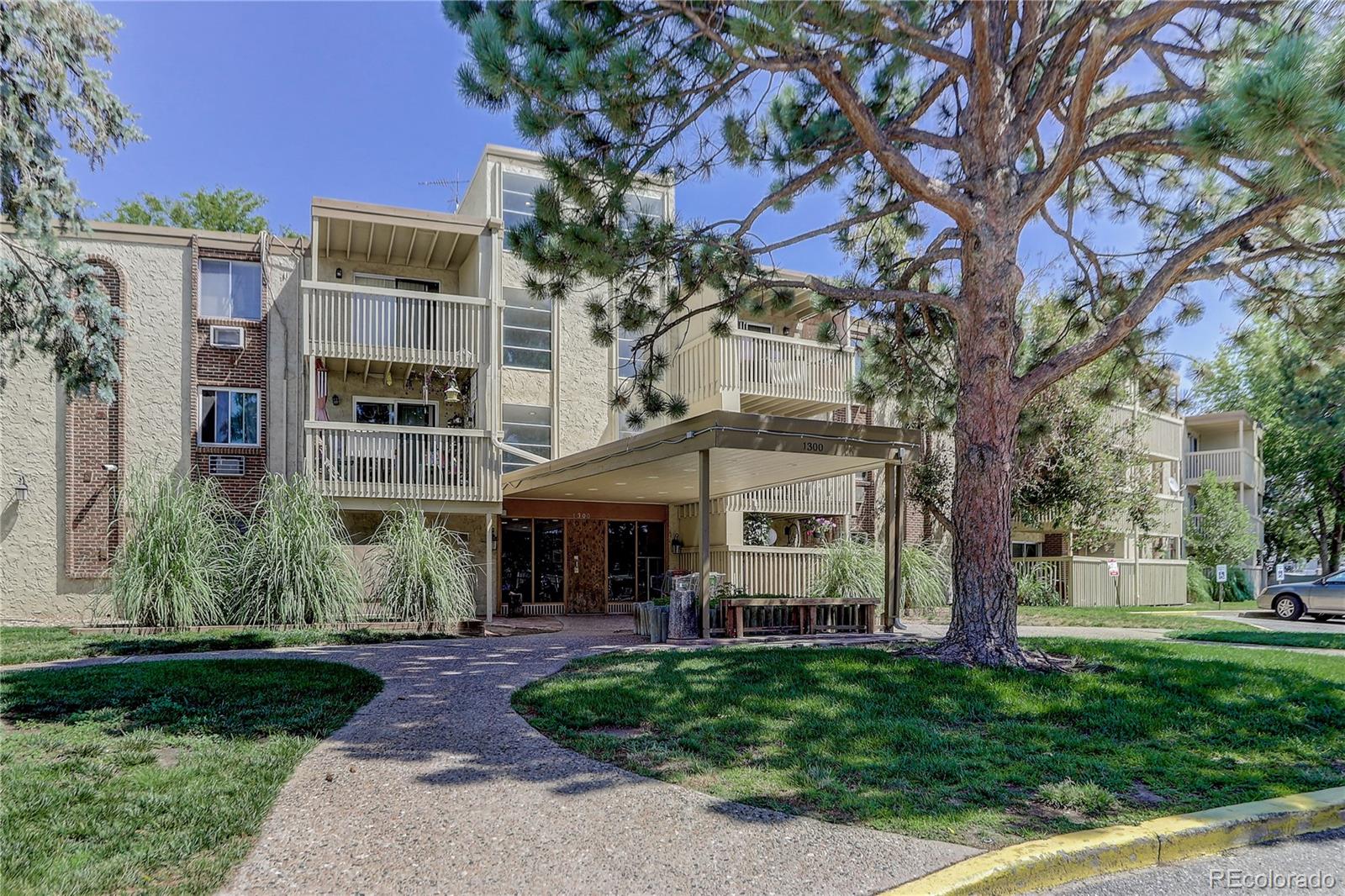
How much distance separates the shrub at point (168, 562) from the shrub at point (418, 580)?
7.81 feet

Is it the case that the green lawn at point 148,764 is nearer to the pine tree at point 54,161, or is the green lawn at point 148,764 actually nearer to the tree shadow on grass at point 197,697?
the tree shadow on grass at point 197,697

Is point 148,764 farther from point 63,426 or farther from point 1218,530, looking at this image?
point 1218,530

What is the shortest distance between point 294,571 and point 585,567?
23.8 ft

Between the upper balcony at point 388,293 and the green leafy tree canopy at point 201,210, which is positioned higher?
the green leafy tree canopy at point 201,210

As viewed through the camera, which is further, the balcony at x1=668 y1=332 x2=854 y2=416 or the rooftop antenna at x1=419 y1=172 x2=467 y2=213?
the rooftop antenna at x1=419 y1=172 x2=467 y2=213

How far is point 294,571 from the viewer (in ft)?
43.4

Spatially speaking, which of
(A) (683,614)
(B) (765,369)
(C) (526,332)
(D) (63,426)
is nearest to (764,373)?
(B) (765,369)

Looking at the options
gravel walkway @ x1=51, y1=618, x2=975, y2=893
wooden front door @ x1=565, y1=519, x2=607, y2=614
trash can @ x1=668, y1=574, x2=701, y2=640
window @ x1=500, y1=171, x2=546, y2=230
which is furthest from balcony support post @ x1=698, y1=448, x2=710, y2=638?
window @ x1=500, y1=171, x2=546, y2=230

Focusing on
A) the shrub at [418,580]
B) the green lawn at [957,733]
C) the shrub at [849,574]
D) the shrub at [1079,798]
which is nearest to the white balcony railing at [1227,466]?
the shrub at [849,574]

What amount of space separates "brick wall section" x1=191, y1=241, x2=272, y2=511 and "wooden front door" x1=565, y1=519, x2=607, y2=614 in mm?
6555

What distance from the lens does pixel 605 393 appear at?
19562 millimetres

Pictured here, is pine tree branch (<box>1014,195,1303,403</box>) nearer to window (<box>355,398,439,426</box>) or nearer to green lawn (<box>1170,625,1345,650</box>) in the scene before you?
green lawn (<box>1170,625,1345,650</box>)

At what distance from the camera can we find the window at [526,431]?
18.8 meters

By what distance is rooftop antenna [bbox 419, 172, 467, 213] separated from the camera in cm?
2398
